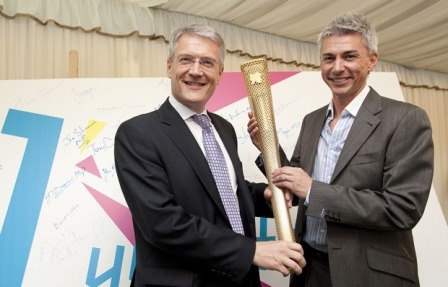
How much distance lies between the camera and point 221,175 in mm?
1370

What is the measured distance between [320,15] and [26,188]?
249 centimetres

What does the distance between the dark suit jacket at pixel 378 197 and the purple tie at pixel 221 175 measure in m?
0.25

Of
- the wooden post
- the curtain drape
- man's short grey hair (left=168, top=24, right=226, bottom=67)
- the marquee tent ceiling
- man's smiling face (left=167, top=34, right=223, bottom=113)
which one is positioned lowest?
man's smiling face (left=167, top=34, right=223, bottom=113)

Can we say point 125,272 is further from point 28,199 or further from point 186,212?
point 186,212

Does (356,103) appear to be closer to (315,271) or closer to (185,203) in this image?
(315,271)

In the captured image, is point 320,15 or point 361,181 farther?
point 320,15

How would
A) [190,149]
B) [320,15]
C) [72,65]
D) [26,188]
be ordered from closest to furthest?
[190,149] < [26,188] < [72,65] < [320,15]

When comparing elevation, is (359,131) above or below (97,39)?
below

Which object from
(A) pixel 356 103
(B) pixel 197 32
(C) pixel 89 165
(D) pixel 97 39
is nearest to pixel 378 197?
(A) pixel 356 103

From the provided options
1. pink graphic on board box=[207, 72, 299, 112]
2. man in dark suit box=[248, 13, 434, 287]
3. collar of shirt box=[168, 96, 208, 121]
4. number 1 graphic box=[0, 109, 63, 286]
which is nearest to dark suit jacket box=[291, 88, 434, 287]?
man in dark suit box=[248, 13, 434, 287]

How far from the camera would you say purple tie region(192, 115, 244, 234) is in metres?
1.34

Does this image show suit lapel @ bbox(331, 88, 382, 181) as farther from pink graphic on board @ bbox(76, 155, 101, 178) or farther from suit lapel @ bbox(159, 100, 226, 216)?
pink graphic on board @ bbox(76, 155, 101, 178)

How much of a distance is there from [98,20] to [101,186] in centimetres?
151

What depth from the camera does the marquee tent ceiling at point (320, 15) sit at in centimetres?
305
